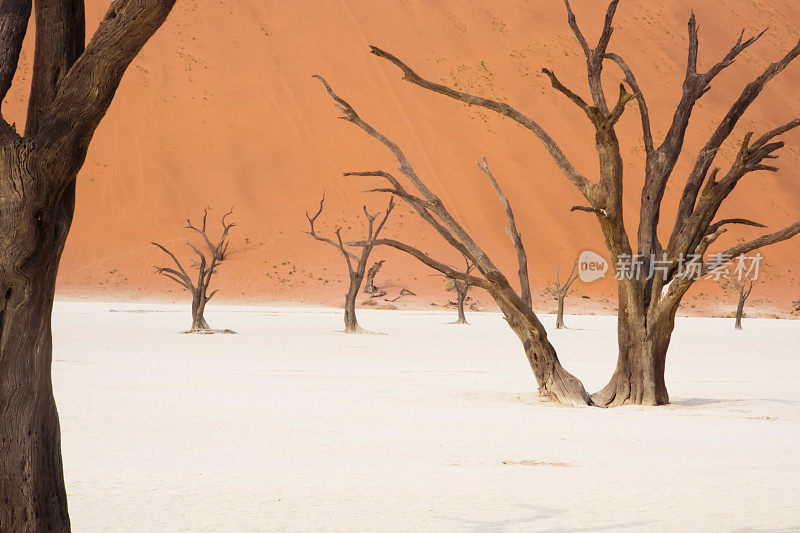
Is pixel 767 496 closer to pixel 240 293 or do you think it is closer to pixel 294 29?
pixel 240 293

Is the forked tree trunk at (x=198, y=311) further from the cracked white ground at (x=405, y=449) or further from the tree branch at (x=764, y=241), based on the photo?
the tree branch at (x=764, y=241)

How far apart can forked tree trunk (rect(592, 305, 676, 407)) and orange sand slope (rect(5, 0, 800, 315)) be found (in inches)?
1398

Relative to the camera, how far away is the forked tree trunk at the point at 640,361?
9.32m

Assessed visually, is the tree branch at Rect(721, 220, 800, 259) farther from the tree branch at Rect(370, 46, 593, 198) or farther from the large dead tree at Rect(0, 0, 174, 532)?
the large dead tree at Rect(0, 0, 174, 532)

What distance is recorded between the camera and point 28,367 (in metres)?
3.52

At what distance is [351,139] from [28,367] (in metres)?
51.0

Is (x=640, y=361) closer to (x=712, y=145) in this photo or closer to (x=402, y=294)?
→ (x=712, y=145)

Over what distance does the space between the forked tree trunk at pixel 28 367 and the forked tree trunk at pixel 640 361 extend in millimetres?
Answer: 6667

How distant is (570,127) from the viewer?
57.4 meters

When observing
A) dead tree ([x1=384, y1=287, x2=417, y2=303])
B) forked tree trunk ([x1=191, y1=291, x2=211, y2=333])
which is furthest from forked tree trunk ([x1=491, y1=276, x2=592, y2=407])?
dead tree ([x1=384, y1=287, x2=417, y2=303])

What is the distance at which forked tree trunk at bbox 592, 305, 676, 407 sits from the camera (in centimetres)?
932

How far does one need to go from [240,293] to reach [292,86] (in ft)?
53.8

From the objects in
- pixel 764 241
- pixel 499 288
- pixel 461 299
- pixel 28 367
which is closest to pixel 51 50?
pixel 28 367

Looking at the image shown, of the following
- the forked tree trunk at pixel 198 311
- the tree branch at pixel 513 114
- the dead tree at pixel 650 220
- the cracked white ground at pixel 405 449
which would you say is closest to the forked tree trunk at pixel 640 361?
the dead tree at pixel 650 220
